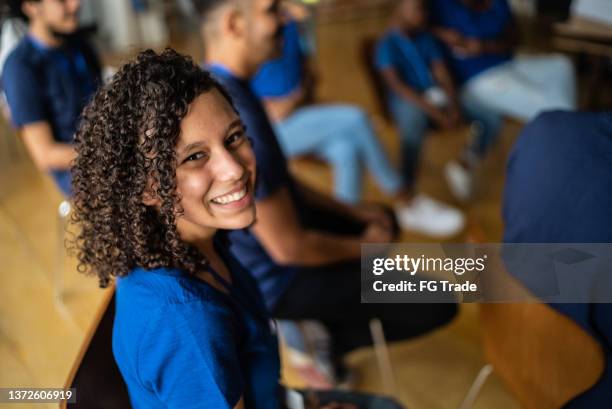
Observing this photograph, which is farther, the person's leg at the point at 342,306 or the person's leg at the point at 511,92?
the person's leg at the point at 511,92

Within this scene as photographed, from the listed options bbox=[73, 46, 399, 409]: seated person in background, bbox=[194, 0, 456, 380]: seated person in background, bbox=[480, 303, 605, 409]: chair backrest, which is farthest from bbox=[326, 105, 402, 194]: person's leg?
bbox=[73, 46, 399, 409]: seated person in background

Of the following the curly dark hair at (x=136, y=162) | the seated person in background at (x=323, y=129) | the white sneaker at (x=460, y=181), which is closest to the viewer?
the curly dark hair at (x=136, y=162)

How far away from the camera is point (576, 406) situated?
967 millimetres

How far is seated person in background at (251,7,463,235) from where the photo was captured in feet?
7.14

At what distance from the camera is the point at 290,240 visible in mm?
1364

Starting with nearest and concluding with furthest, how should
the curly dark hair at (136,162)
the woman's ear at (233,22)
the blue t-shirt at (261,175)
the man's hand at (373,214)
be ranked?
1. the curly dark hair at (136,162)
2. the blue t-shirt at (261,175)
3. the woman's ear at (233,22)
4. the man's hand at (373,214)

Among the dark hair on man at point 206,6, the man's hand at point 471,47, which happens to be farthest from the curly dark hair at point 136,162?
the man's hand at point 471,47

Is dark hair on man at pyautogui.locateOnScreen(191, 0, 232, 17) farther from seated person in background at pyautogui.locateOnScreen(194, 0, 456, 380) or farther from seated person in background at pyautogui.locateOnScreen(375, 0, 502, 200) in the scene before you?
seated person in background at pyautogui.locateOnScreen(375, 0, 502, 200)

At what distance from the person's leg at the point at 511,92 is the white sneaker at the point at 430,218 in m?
0.48

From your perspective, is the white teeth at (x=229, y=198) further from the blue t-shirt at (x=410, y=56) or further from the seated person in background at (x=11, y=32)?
the blue t-shirt at (x=410, y=56)

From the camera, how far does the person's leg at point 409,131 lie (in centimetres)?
239

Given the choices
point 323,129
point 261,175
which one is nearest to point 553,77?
point 323,129

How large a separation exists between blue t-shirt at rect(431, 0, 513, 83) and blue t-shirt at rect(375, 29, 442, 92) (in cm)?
10

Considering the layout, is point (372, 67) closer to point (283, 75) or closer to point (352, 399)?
point (283, 75)
